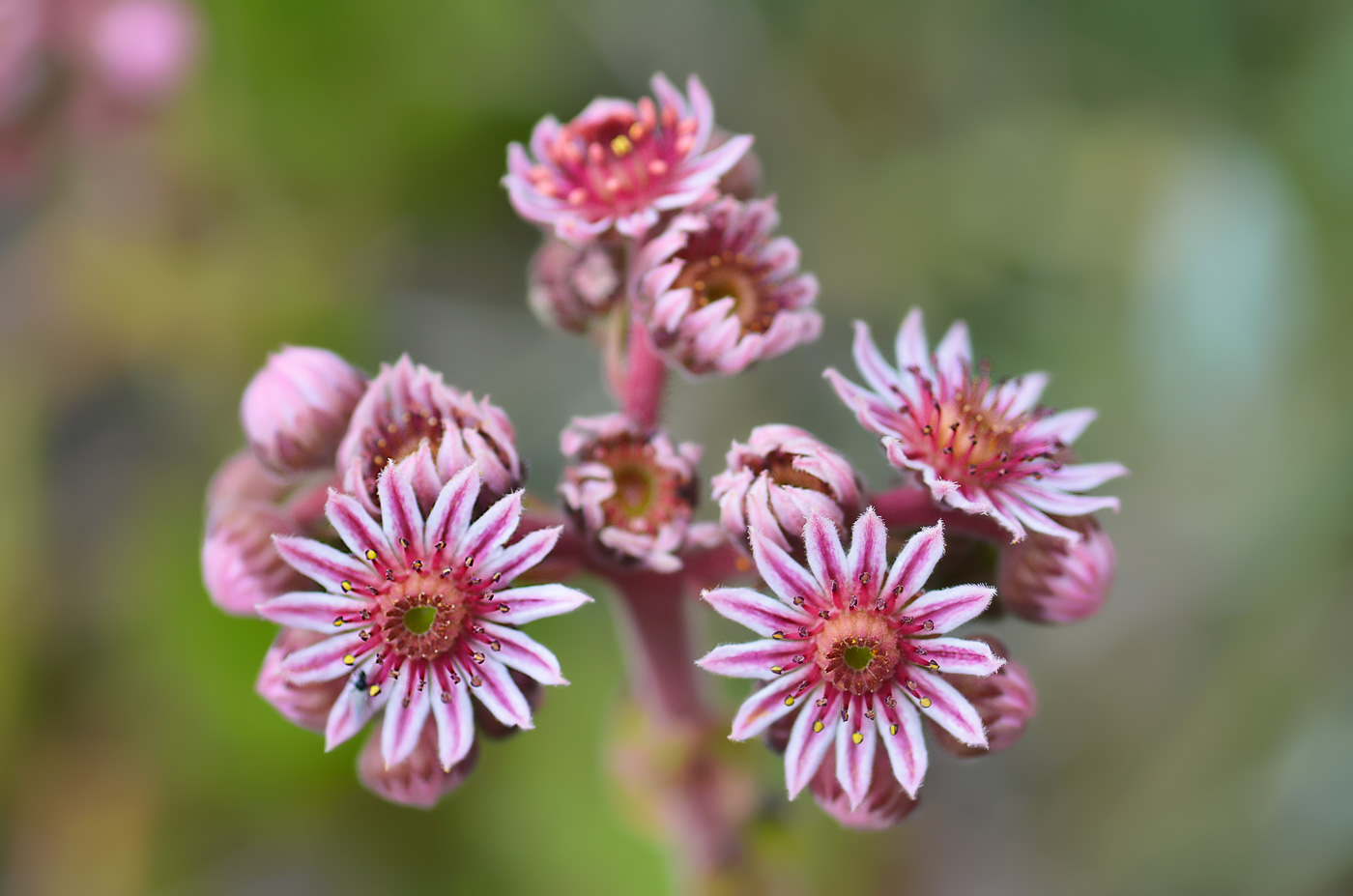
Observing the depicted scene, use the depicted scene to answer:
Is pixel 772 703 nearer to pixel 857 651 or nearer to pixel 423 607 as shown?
pixel 857 651

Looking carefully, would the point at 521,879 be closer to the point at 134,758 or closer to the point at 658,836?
the point at 658,836

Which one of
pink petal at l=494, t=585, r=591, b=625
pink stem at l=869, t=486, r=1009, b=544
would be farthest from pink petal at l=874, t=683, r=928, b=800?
pink petal at l=494, t=585, r=591, b=625

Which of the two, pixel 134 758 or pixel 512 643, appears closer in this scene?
pixel 512 643

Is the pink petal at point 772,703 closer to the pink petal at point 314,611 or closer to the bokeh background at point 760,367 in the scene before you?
the pink petal at point 314,611

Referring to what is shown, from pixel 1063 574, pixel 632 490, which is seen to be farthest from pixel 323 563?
pixel 1063 574

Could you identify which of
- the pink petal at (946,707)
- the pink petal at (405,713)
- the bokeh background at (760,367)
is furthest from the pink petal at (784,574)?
the bokeh background at (760,367)

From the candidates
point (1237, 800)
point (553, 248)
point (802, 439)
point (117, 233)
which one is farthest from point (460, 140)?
point (1237, 800)
